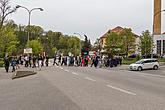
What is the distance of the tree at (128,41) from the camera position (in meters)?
93.1

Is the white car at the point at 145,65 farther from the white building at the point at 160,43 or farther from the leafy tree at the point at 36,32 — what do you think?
the leafy tree at the point at 36,32

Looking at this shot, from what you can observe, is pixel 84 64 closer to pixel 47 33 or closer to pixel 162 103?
pixel 162 103

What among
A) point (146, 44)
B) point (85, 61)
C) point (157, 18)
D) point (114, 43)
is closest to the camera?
point (85, 61)

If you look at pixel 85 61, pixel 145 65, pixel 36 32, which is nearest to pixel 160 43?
pixel 85 61

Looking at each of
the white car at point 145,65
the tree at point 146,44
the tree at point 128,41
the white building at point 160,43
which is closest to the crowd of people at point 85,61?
the white car at point 145,65

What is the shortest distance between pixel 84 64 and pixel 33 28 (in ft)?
285

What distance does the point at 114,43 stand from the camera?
311 feet

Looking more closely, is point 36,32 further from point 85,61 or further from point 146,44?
point 85,61

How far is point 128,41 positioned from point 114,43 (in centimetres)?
397

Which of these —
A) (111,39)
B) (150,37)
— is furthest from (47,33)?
(150,37)

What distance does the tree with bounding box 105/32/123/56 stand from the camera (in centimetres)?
8947

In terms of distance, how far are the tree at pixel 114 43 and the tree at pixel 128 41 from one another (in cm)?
118

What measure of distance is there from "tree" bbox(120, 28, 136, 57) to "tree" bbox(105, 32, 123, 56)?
46.5 inches

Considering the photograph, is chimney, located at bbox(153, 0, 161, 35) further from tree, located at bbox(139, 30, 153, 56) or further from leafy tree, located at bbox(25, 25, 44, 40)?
leafy tree, located at bbox(25, 25, 44, 40)
